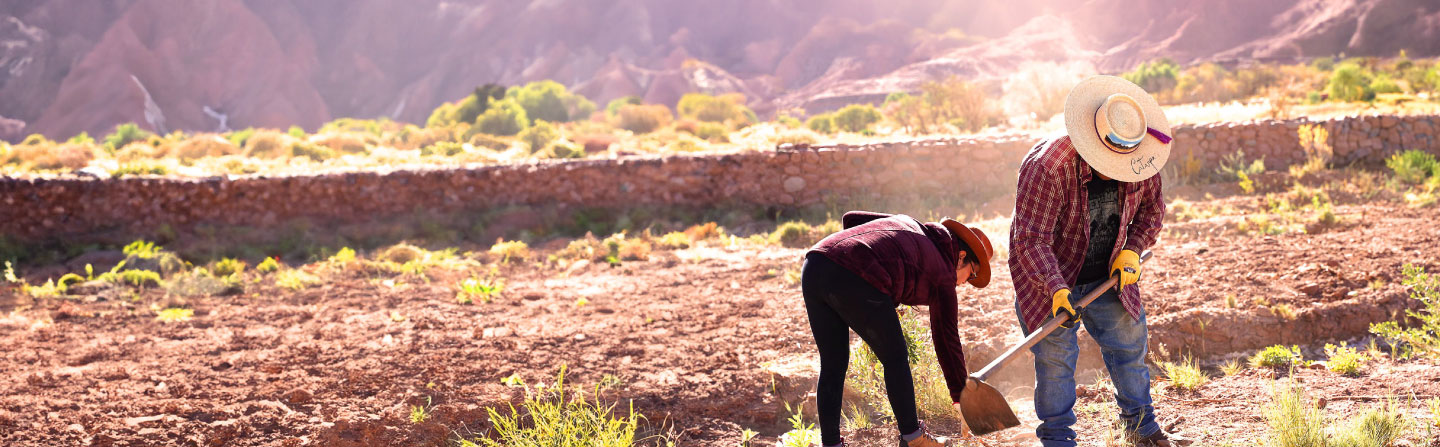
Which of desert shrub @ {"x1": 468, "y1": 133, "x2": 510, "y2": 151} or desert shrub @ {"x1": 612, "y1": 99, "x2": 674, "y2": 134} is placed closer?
desert shrub @ {"x1": 468, "y1": 133, "x2": 510, "y2": 151}

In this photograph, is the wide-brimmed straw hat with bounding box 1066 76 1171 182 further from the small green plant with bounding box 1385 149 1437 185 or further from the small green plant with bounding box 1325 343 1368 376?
the small green plant with bounding box 1385 149 1437 185

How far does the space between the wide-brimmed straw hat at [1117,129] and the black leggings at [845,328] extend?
86 centimetres

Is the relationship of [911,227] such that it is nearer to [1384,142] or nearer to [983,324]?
[983,324]

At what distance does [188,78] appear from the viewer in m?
55.3

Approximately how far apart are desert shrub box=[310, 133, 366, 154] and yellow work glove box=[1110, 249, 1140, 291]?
20.3m

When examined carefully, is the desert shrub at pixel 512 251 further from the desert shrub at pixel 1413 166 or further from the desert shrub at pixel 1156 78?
the desert shrub at pixel 1156 78

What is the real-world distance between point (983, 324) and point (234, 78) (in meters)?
60.7

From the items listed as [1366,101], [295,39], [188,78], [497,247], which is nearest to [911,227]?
[497,247]

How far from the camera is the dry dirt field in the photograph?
4.82m

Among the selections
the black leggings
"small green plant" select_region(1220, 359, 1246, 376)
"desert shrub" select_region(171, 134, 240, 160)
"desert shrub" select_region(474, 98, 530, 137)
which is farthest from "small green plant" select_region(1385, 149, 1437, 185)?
"desert shrub" select_region(474, 98, 530, 137)

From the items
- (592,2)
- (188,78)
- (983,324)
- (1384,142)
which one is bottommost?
(983,324)

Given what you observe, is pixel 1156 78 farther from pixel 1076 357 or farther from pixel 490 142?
pixel 1076 357

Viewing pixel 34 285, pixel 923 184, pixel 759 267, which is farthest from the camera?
pixel 923 184

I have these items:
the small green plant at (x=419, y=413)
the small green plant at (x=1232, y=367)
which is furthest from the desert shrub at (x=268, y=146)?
the small green plant at (x=1232, y=367)
